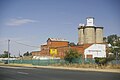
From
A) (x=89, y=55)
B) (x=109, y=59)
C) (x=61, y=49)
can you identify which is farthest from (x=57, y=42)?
(x=109, y=59)

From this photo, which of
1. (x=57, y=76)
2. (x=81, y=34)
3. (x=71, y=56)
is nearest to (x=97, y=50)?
(x=81, y=34)

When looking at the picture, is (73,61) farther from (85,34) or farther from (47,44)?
(47,44)

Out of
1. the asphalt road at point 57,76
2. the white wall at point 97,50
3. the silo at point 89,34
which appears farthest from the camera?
the silo at point 89,34

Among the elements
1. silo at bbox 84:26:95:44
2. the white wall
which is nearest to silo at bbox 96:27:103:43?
silo at bbox 84:26:95:44

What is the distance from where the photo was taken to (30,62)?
77.7 m

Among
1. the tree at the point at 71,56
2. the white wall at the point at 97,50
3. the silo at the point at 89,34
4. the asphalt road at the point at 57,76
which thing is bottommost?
the asphalt road at the point at 57,76

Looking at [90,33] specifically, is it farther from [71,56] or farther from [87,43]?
[71,56]

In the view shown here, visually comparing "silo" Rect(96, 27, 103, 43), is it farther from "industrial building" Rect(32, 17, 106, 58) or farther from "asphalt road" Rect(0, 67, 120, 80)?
"asphalt road" Rect(0, 67, 120, 80)

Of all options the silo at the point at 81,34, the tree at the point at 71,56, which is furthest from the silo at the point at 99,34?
the tree at the point at 71,56

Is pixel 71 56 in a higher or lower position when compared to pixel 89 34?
lower

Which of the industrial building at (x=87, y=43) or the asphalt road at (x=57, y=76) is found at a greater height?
the industrial building at (x=87, y=43)

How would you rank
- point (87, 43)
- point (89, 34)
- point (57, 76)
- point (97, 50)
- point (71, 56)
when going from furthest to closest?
point (89, 34)
point (87, 43)
point (97, 50)
point (71, 56)
point (57, 76)

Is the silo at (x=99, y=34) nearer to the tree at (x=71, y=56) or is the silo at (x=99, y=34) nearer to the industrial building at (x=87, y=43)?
the industrial building at (x=87, y=43)

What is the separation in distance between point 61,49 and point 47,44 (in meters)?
13.6
